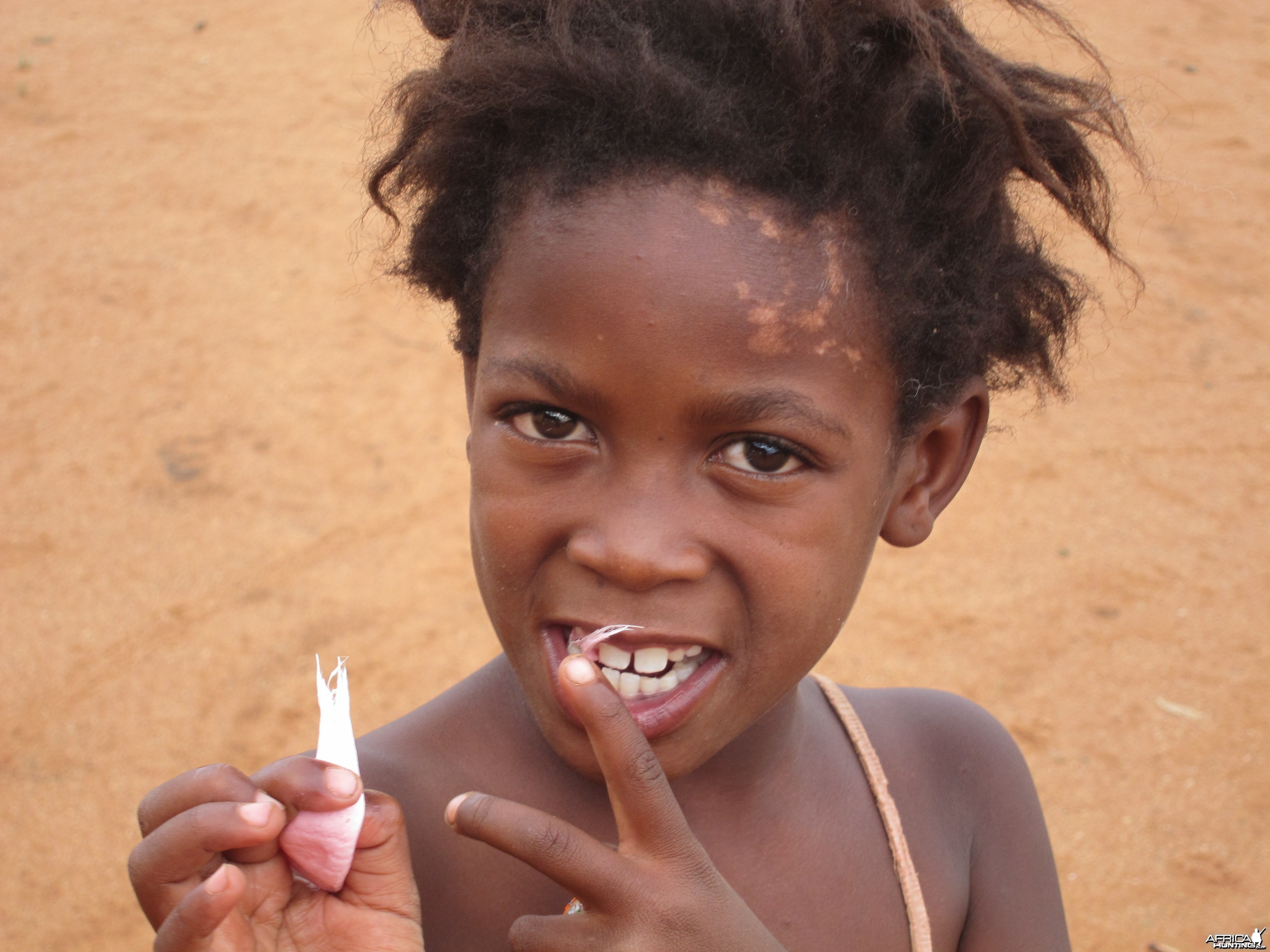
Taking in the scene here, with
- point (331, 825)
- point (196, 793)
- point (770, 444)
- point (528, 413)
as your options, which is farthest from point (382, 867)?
point (770, 444)

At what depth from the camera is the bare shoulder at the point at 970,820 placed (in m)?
1.80

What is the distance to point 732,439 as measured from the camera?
1.38 metres

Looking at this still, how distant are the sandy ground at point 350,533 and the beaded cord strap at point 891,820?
1.00m

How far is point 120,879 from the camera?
125 inches

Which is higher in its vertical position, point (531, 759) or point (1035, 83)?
point (1035, 83)

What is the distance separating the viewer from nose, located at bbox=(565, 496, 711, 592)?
131 cm

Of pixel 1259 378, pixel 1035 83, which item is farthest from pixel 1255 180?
pixel 1035 83

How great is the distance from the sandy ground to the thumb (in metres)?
1.16

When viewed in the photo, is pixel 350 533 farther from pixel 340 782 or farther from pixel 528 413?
pixel 340 782

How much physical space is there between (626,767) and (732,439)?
0.42 metres

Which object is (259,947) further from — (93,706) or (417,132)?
(93,706)

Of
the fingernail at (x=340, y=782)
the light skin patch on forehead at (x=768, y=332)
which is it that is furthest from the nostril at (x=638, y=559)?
the fingernail at (x=340, y=782)

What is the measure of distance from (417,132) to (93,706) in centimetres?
270

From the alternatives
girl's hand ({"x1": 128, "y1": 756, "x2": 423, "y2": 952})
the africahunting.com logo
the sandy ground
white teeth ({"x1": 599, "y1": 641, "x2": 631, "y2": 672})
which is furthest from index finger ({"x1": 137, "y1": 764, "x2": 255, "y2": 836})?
the africahunting.com logo
